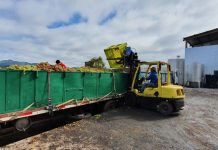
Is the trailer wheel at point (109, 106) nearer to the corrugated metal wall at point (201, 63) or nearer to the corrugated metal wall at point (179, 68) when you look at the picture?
the corrugated metal wall at point (201, 63)

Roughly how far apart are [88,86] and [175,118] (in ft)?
12.4

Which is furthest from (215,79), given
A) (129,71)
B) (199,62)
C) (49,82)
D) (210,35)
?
(49,82)

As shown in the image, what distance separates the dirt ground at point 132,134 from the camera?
6320 mm

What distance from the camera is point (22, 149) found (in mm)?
5832

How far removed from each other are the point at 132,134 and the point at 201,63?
23.3 m

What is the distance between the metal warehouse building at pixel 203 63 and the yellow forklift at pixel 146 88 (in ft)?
50.4

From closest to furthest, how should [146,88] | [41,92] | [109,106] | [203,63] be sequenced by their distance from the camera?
[41,92]
[146,88]
[109,106]
[203,63]

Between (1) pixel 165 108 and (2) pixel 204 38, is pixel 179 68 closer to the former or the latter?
(2) pixel 204 38

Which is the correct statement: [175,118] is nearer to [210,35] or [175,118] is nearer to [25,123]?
[25,123]

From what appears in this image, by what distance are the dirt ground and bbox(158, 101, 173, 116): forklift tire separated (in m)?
0.26

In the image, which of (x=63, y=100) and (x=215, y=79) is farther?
(x=215, y=79)

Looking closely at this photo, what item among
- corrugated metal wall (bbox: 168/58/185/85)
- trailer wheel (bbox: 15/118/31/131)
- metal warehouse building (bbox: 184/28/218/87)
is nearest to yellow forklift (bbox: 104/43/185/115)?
trailer wheel (bbox: 15/118/31/131)

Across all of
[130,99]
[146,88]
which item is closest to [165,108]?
[146,88]

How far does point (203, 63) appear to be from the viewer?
27.8 metres
